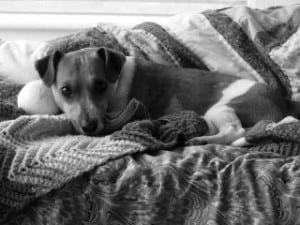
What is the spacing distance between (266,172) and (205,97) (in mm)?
961

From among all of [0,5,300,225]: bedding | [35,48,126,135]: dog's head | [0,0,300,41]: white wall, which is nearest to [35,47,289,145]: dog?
[35,48,126,135]: dog's head

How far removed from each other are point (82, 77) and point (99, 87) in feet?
0.30

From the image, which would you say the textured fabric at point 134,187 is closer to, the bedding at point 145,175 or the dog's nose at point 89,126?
the bedding at point 145,175

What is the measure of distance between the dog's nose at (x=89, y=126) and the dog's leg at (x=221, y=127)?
1.29 ft

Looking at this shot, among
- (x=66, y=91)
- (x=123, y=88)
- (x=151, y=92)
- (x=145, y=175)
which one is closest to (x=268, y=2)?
(x=151, y=92)

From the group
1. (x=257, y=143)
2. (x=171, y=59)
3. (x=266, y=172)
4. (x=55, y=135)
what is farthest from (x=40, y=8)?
(x=266, y=172)

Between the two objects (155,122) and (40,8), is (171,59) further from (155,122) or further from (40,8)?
(40,8)

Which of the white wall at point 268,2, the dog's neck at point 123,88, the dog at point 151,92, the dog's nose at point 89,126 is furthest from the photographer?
the white wall at point 268,2

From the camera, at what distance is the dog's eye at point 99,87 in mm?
2158

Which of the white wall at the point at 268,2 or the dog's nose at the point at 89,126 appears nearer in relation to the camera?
the dog's nose at the point at 89,126

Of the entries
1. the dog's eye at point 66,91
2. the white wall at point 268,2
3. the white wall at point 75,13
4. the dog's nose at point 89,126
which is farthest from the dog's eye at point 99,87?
the white wall at point 268,2

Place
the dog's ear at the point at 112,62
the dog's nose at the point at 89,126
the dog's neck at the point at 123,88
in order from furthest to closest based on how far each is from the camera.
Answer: the dog's neck at the point at 123,88 < the dog's ear at the point at 112,62 < the dog's nose at the point at 89,126

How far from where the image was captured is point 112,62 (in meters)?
2.23

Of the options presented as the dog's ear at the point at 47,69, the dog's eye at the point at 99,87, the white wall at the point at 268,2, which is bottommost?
the dog's eye at the point at 99,87
